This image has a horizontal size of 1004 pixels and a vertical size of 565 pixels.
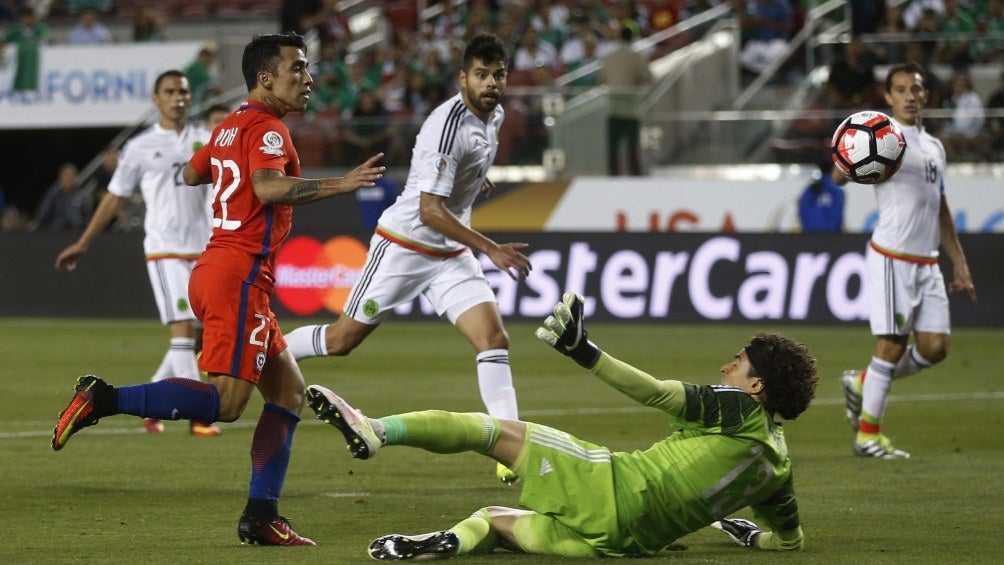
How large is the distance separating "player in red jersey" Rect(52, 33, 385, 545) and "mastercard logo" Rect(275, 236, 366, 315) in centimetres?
1311

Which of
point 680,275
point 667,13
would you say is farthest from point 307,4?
point 680,275

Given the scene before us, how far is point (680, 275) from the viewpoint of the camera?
63.3 ft

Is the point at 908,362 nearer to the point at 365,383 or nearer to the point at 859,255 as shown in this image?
the point at 365,383

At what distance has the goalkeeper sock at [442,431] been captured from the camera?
6.02 meters

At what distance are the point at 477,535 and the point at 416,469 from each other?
3.08 metres

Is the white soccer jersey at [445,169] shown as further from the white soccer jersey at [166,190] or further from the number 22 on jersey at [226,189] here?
the number 22 on jersey at [226,189]

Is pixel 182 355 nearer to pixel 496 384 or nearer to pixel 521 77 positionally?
pixel 496 384

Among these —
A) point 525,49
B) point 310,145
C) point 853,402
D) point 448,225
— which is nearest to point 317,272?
point 310,145

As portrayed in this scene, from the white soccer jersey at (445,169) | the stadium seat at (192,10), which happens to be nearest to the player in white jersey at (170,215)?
the white soccer jersey at (445,169)

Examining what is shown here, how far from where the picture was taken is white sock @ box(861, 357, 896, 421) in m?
9.97

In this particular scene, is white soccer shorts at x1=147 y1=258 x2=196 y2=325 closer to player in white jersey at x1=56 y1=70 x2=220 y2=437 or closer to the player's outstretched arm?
player in white jersey at x1=56 y1=70 x2=220 y2=437

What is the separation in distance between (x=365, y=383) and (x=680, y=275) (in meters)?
6.41

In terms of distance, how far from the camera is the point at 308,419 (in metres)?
11.8

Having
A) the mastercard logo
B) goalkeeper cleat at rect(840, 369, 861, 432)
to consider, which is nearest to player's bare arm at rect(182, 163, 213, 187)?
goalkeeper cleat at rect(840, 369, 861, 432)
